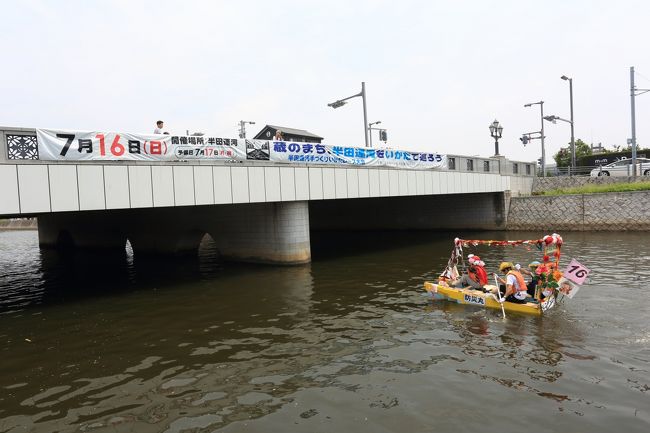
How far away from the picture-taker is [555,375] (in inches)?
295

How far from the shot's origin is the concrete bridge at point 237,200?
1279 centimetres

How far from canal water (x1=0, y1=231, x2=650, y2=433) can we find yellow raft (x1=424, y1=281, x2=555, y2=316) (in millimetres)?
315

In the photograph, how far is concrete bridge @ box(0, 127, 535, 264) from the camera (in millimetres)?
12789

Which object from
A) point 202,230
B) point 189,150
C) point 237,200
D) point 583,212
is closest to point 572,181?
point 583,212

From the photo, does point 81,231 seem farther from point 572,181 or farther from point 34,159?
point 572,181

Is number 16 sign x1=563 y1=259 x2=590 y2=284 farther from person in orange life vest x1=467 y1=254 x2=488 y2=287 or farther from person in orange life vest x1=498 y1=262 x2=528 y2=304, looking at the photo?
person in orange life vest x1=467 y1=254 x2=488 y2=287

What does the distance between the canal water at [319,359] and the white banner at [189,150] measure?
15.4 ft

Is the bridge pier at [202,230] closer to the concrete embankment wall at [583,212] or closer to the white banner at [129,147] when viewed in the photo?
the white banner at [129,147]

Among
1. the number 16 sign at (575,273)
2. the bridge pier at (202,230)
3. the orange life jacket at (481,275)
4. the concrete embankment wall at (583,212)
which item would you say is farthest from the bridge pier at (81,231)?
the concrete embankment wall at (583,212)

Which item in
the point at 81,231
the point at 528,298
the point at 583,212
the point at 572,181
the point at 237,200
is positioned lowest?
the point at 528,298

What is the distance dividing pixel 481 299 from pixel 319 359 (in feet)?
17.9

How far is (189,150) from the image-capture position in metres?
15.7

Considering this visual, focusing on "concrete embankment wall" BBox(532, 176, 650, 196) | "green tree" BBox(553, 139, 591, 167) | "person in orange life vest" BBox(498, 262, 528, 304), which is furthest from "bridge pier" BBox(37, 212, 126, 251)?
"green tree" BBox(553, 139, 591, 167)

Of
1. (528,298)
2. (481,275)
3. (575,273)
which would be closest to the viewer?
(575,273)
